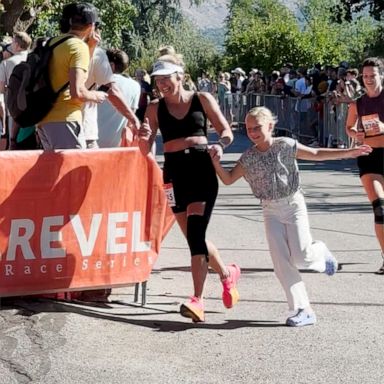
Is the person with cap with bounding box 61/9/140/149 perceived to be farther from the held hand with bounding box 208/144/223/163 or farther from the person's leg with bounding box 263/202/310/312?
the person's leg with bounding box 263/202/310/312

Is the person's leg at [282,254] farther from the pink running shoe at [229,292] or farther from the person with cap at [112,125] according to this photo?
the person with cap at [112,125]

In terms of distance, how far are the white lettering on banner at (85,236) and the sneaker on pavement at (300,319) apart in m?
1.54

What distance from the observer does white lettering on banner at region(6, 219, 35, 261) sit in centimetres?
780

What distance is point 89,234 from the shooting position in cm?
810

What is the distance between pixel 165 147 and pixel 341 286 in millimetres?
2031

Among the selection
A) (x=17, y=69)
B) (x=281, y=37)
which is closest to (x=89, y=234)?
(x=17, y=69)

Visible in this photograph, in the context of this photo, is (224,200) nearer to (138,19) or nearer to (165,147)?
(165,147)

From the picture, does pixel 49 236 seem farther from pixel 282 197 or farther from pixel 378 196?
pixel 378 196

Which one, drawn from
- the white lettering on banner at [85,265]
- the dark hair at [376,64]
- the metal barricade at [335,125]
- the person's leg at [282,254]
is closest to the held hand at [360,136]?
the dark hair at [376,64]

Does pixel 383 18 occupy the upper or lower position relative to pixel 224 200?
upper

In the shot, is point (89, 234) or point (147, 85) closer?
point (89, 234)

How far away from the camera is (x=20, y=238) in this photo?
7836 mm

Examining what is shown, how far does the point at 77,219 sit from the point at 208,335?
1349 millimetres

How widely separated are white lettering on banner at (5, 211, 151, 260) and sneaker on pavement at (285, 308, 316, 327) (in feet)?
4.54
